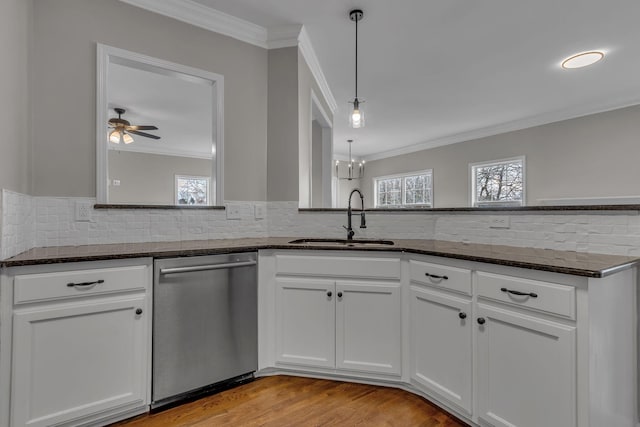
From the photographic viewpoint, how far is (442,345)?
1.68m

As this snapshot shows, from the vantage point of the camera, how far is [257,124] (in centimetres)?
260

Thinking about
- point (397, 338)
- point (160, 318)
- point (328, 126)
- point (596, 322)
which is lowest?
point (397, 338)

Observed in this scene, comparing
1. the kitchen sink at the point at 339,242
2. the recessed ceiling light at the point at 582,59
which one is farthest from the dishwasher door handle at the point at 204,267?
the recessed ceiling light at the point at 582,59

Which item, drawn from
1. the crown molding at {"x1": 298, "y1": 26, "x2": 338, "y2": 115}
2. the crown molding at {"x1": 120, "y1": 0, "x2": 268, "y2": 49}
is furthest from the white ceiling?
the crown molding at {"x1": 298, "y1": 26, "x2": 338, "y2": 115}

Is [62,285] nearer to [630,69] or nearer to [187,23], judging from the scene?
[187,23]

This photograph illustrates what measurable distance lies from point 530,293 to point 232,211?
1965 millimetres

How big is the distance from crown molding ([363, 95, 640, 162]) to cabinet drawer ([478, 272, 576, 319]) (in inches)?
179

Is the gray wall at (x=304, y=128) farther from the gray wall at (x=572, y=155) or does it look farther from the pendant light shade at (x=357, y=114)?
the gray wall at (x=572, y=155)

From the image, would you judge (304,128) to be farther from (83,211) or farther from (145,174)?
(145,174)

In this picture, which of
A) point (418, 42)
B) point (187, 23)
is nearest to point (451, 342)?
point (418, 42)

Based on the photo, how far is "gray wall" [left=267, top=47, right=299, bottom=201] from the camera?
2.62 meters

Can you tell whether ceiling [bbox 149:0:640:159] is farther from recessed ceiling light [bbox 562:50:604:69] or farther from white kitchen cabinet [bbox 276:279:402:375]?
white kitchen cabinet [bbox 276:279:402:375]

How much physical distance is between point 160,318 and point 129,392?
379 mm

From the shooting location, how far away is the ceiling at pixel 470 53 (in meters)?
2.36
